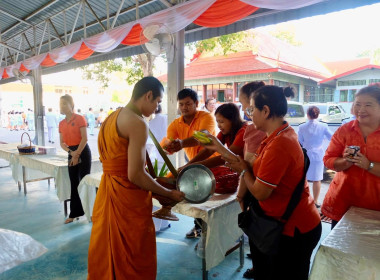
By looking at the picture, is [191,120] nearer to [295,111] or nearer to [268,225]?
[268,225]

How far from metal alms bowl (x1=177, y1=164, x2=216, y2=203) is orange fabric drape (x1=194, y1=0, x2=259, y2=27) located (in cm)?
221

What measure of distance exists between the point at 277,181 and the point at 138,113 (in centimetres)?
92

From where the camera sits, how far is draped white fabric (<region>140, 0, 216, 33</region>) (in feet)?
11.5

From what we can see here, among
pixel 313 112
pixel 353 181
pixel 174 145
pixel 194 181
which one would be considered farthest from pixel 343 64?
pixel 194 181

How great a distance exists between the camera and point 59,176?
379 centimetres

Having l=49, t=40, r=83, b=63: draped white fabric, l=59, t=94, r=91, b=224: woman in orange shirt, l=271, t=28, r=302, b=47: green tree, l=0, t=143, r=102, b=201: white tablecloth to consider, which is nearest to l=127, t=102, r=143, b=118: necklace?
l=59, t=94, r=91, b=224: woman in orange shirt

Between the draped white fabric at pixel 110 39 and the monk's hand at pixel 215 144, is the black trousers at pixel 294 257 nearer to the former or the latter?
the monk's hand at pixel 215 144

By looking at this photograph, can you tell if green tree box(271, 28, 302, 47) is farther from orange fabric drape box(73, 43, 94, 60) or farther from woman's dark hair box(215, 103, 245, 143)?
woman's dark hair box(215, 103, 245, 143)

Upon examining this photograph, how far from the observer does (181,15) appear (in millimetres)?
3746

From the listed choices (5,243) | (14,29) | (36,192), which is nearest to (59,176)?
(5,243)

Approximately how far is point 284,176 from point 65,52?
6.61m

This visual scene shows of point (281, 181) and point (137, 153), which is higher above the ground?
point (137, 153)

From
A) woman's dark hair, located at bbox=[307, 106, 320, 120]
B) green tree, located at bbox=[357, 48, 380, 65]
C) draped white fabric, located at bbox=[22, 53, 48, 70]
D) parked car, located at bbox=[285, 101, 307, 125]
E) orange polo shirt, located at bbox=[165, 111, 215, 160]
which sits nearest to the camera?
orange polo shirt, located at bbox=[165, 111, 215, 160]

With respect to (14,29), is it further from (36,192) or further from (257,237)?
(257,237)
